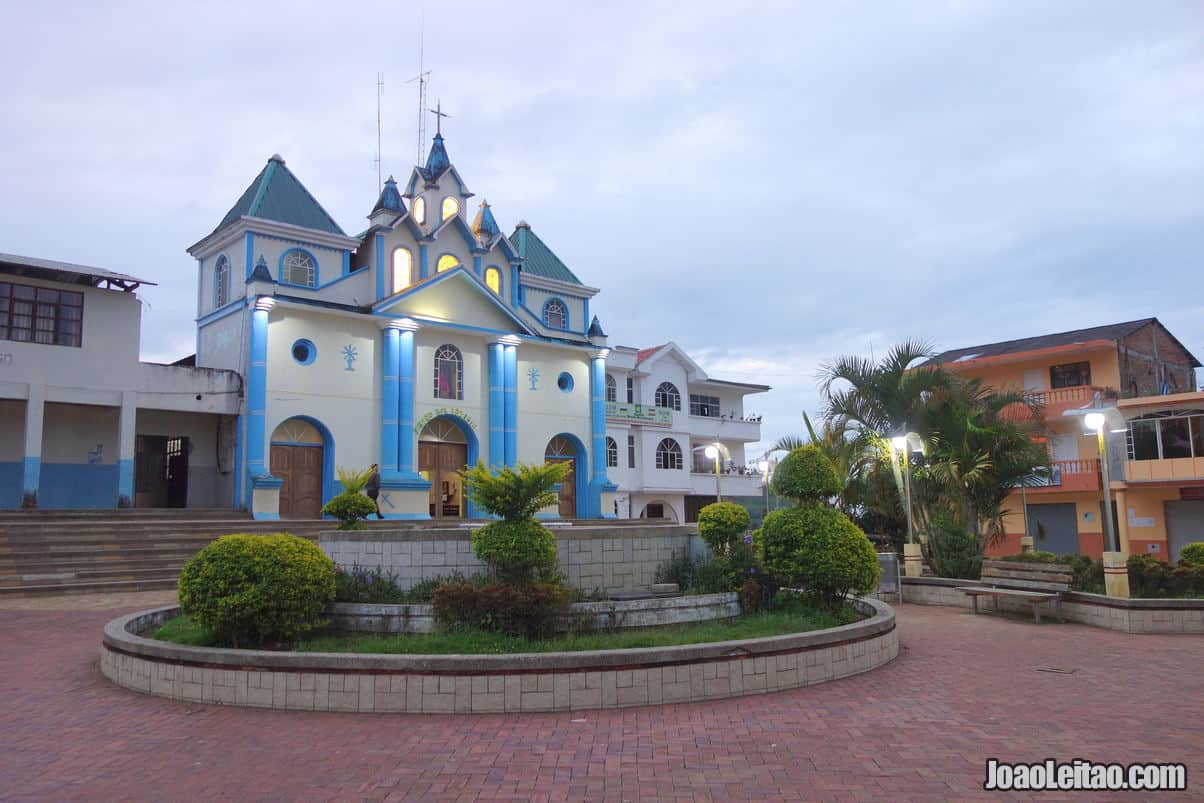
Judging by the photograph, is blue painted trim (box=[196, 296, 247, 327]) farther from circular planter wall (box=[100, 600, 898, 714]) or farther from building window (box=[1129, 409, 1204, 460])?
building window (box=[1129, 409, 1204, 460])

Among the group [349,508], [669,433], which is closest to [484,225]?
[669,433]

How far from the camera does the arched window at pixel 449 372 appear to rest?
1160 inches

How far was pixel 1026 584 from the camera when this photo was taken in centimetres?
1432

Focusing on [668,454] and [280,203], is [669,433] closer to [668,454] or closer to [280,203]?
[668,454]

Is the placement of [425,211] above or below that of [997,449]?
above

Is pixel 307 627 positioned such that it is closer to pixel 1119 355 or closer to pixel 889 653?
pixel 889 653

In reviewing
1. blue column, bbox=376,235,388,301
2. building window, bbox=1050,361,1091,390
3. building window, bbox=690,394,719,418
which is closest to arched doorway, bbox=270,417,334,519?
blue column, bbox=376,235,388,301

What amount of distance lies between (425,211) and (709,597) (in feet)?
82.4

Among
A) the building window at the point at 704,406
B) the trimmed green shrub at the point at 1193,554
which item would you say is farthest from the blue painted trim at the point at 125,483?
the building window at the point at 704,406

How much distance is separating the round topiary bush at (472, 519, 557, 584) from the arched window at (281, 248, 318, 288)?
20.3m

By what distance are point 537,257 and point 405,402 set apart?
10537mm

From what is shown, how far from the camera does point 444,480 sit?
29766mm

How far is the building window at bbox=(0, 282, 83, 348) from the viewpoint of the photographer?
72.2ft

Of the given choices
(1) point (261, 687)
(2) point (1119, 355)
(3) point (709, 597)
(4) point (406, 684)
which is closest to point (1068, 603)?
(3) point (709, 597)
